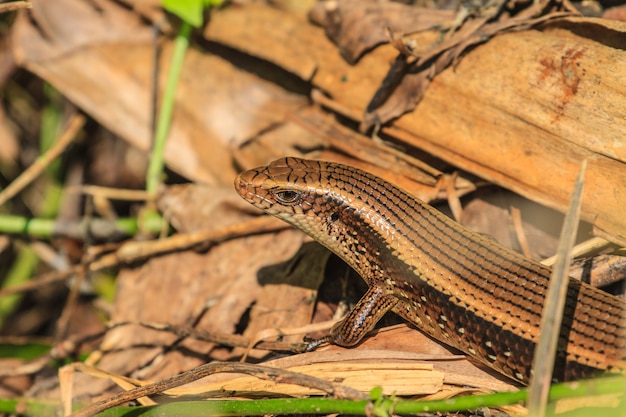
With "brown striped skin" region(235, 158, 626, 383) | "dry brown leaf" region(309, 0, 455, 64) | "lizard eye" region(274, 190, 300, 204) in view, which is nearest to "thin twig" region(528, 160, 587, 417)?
"brown striped skin" region(235, 158, 626, 383)

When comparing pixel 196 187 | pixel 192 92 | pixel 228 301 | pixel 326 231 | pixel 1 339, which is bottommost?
pixel 1 339

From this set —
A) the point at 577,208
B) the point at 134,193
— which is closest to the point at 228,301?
the point at 134,193

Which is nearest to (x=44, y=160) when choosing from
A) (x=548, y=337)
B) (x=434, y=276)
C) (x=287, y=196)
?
(x=287, y=196)

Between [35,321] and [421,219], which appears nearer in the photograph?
[421,219]

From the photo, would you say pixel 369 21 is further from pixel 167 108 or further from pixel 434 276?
pixel 434 276

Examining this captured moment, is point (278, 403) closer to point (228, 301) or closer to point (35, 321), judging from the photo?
point (228, 301)

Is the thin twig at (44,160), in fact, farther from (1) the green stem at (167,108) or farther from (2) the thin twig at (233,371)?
(2) the thin twig at (233,371)

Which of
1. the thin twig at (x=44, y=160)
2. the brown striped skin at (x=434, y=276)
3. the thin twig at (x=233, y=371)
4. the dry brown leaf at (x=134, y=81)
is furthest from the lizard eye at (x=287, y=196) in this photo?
the thin twig at (x=44, y=160)

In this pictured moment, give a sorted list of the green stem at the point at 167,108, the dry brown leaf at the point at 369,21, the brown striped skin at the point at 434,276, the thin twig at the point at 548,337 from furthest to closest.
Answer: the green stem at the point at 167,108 → the dry brown leaf at the point at 369,21 → the brown striped skin at the point at 434,276 → the thin twig at the point at 548,337
